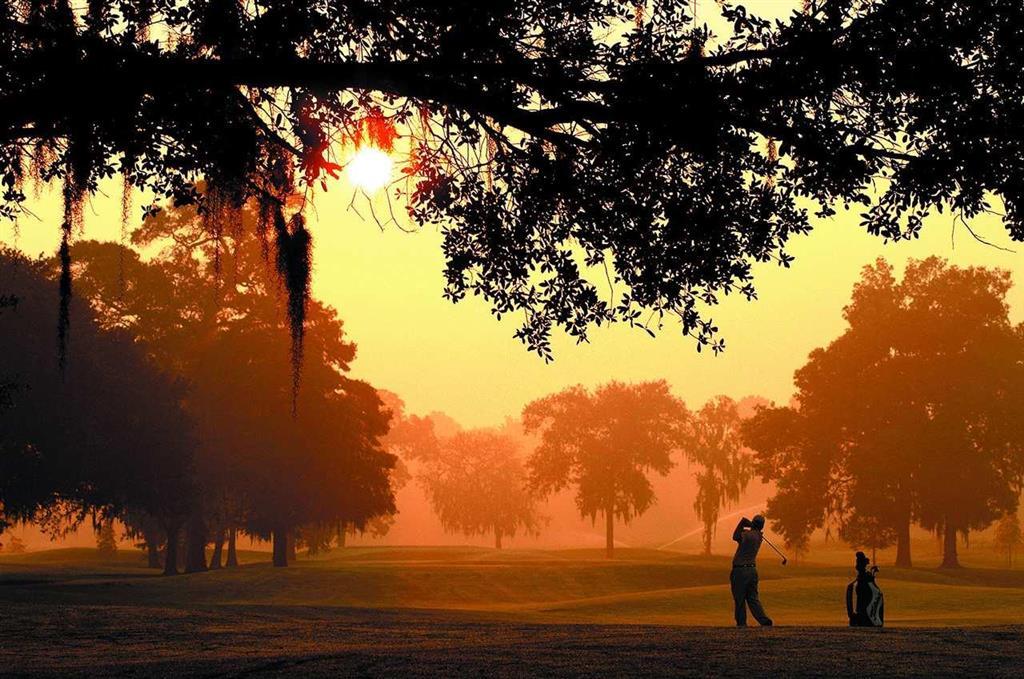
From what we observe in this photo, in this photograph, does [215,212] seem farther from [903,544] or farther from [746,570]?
[903,544]

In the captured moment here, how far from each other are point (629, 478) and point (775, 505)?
17.7 m

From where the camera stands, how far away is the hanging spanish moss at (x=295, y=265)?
518 inches

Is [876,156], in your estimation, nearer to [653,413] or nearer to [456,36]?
[456,36]

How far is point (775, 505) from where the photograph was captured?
6881 centimetres

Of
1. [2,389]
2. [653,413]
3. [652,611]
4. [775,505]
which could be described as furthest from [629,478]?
[2,389]

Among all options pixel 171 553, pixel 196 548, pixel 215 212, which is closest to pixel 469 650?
pixel 215 212

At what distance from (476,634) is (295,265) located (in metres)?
9.72

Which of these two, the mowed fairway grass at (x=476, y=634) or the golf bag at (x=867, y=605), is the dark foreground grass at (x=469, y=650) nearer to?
the mowed fairway grass at (x=476, y=634)

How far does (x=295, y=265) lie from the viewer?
1323 centimetres

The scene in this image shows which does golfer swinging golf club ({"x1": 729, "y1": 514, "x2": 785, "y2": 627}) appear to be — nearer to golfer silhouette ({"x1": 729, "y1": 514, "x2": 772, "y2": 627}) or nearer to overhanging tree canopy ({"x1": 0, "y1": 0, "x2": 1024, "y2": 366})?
golfer silhouette ({"x1": 729, "y1": 514, "x2": 772, "y2": 627})

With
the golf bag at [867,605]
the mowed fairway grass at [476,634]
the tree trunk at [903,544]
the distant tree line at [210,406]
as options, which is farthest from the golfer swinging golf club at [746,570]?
the tree trunk at [903,544]

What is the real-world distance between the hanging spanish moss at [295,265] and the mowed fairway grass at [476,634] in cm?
379

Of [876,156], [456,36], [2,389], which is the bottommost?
[2,389]

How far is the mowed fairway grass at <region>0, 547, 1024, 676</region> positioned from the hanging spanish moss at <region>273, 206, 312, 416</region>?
149 inches
